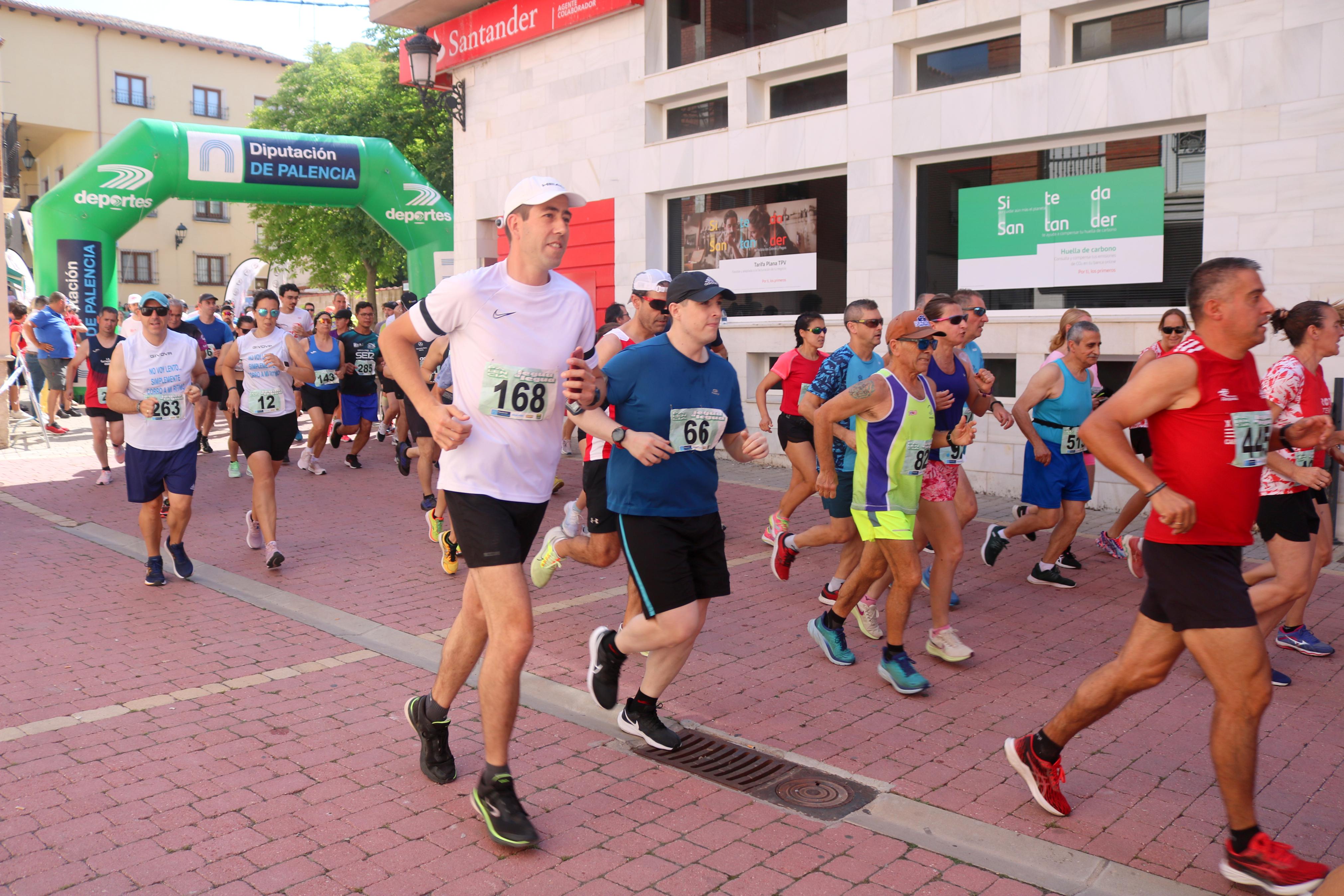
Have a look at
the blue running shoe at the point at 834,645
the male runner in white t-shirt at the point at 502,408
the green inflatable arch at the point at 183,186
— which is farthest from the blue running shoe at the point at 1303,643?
the green inflatable arch at the point at 183,186

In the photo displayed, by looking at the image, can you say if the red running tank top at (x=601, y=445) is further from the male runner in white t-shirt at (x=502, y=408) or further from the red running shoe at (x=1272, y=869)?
the red running shoe at (x=1272, y=869)

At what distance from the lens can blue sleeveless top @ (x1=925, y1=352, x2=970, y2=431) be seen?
219 inches

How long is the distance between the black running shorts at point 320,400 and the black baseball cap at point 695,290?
941 centimetres

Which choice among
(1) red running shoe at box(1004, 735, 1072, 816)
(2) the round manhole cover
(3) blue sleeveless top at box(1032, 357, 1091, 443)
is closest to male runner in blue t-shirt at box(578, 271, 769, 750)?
(2) the round manhole cover

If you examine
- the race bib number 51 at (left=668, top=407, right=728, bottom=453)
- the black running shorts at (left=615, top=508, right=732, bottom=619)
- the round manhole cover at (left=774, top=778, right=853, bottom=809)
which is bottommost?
the round manhole cover at (left=774, top=778, right=853, bottom=809)

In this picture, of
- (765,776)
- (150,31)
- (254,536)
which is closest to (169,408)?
(254,536)

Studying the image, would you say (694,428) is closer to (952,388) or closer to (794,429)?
(952,388)

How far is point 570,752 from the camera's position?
14.4 ft

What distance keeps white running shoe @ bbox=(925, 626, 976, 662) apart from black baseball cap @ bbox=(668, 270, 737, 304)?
2234 millimetres

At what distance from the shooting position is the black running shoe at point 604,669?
15.4 feet

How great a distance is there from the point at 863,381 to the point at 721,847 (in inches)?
92.2

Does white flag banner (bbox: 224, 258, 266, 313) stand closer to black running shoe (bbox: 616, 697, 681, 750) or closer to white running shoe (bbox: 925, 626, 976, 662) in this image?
white running shoe (bbox: 925, 626, 976, 662)

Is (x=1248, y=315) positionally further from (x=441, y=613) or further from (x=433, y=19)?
A: (x=433, y=19)

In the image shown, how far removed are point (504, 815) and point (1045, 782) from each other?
6.10ft
